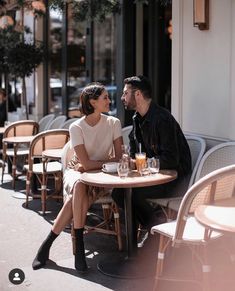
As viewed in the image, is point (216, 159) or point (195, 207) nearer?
point (195, 207)

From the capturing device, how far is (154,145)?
426 centimetres

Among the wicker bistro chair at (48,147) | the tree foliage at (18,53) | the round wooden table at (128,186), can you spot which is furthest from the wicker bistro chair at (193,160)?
the tree foliage at (18,53)

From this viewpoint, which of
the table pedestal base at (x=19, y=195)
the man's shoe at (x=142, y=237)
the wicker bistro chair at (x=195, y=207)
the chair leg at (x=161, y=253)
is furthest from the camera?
the table pedestal base at (x=19, y=195)

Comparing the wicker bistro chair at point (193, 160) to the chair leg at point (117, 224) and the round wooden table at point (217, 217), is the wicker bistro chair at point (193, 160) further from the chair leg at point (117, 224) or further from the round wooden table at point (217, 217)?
the round wooden table at point (217, 217)

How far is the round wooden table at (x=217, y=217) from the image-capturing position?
2.64 meters

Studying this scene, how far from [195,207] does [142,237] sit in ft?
5.29

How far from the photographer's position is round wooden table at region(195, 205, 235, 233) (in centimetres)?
264

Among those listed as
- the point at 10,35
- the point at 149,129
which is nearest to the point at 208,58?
the point at 149,129

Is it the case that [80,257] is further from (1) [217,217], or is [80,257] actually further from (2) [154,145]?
(1) [217,217]

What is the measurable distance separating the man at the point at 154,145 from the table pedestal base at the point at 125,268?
0.37 metres

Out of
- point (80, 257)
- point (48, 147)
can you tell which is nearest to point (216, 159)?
point (80, 257)

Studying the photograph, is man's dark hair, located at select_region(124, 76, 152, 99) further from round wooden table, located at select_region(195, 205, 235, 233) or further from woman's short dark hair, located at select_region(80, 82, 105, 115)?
round wooden table, located at select_region(195, 205, 235, 233)

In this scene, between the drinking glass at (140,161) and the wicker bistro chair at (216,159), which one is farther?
the wicker bistro chair at (216,159)

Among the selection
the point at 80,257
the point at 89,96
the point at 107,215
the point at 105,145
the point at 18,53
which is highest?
the point at 18,53
